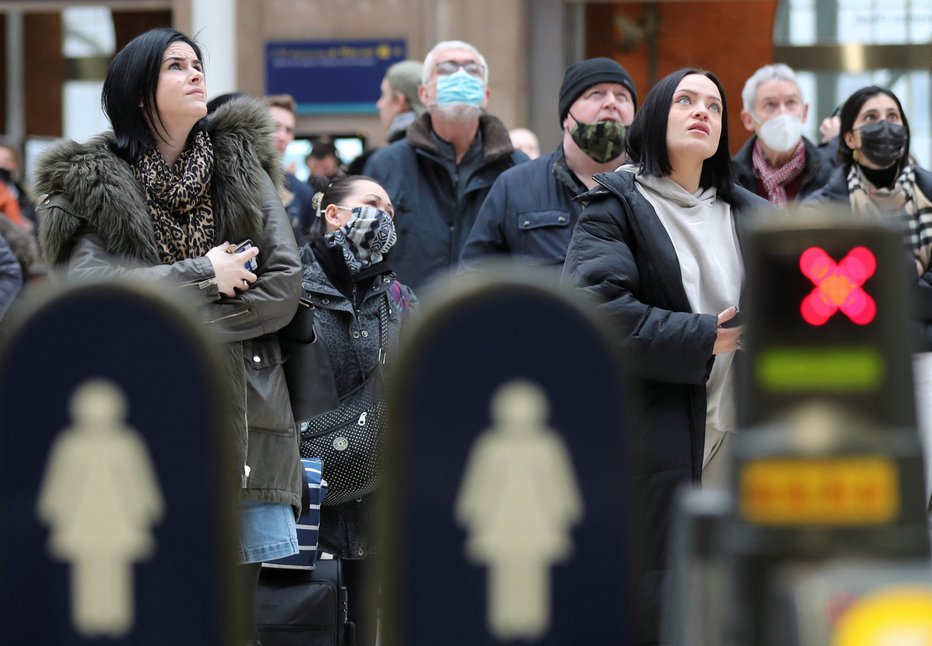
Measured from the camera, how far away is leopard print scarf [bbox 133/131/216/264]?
15.6 feet

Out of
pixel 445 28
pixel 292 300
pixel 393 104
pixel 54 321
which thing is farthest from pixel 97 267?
pixel 445 28

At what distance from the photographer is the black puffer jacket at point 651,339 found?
461 centimetres

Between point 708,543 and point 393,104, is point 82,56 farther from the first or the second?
point 708,543

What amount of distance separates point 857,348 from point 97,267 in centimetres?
284

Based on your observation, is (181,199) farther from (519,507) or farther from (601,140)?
(519,507)

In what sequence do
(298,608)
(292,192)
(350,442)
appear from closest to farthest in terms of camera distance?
(298,608), (350,442), (292,192)

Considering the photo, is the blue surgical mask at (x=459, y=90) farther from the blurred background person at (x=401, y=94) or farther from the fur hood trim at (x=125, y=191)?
the fur hood trim at (x=125, y=191)

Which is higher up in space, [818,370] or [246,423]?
[818,370]

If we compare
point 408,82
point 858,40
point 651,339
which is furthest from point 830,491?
point 858,40

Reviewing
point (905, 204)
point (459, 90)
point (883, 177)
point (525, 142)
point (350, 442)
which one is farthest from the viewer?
point (525, 142)

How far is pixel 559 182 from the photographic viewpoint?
6043 millimetres

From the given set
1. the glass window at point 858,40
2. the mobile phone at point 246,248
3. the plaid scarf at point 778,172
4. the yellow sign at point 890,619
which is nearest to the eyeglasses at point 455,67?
the plaid scarf at point 778,172

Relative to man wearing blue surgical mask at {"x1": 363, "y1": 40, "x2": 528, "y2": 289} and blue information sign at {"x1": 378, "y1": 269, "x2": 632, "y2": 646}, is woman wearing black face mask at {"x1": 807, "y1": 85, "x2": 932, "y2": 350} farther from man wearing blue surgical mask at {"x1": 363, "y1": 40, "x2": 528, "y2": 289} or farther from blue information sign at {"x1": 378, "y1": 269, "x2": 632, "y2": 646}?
blue information sign at {"x1": 378, "y1": 269, "x2": 632, "y2": 646}

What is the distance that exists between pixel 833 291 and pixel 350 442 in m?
3.57
